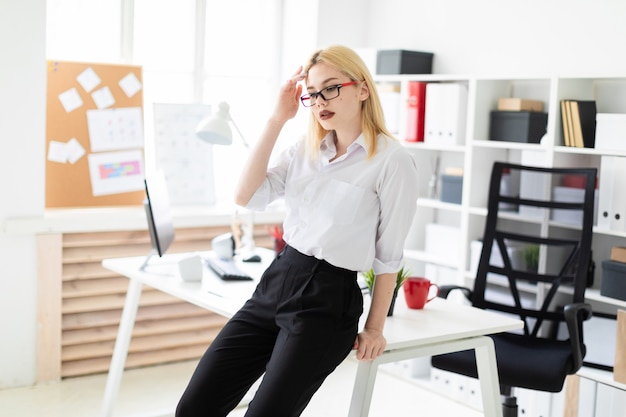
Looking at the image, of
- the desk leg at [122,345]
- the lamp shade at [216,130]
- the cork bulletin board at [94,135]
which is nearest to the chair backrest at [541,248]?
the lamp shade at [216,130]

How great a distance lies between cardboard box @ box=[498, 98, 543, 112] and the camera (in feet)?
12.4

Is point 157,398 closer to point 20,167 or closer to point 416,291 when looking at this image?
point 20,167

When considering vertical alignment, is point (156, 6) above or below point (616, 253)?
above

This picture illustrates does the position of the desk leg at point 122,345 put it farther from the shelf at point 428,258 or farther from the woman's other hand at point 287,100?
the shelf at point 428,258

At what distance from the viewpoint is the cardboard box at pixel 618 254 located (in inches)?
129

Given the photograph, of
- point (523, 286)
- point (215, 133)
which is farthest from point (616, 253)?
point (215, 133)

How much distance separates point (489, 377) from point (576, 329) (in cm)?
62

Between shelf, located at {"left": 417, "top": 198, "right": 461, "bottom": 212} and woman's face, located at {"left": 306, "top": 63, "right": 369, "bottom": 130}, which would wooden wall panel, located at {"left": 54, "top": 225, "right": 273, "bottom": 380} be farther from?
woman's face, located at {"left": 306, "top": 63, "right": 369, "bottom": 130}

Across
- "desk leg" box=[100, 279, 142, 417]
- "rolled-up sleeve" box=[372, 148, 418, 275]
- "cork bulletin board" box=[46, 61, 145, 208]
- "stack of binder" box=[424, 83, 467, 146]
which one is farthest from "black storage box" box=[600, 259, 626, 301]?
"cork bulletin board" box=[46, 61, 145, 208]

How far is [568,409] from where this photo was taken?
3387 mm

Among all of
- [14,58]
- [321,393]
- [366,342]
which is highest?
[14,58]

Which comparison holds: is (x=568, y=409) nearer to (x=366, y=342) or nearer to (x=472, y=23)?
(x=366, y=342)

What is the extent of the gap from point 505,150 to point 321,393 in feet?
5.09

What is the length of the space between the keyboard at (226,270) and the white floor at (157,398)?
2.35ft
